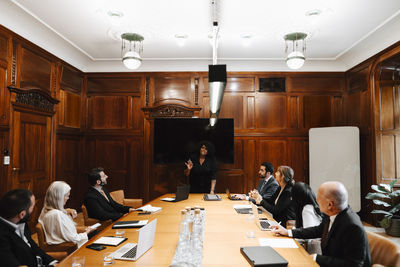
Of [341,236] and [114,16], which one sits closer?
[341,236]

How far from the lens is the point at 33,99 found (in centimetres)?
445

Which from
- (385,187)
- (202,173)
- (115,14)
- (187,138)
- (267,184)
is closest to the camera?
(115,14)

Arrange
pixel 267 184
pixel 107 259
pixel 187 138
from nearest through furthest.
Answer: pixel 107 259
pixel 267 184
pixel 187 138

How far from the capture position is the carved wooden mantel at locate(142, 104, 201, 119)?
19.7ft

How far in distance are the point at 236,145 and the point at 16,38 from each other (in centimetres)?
431

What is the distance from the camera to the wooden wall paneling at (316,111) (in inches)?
238

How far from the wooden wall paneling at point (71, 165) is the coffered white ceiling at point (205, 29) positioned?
1.61 metres

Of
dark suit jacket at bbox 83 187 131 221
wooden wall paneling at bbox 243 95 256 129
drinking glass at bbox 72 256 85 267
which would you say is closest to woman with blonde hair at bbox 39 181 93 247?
dark suit jacket at bbox 83 187 131 221

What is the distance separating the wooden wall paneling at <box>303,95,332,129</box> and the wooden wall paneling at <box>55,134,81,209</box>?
16.2 feet

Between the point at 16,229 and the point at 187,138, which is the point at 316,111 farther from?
the point at 16,229

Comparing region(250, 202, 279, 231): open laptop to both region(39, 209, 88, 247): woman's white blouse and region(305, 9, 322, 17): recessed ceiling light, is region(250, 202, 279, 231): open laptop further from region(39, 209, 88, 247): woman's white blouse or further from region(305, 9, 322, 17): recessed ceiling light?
region(305, 9, 322, 17): recessed ceiling light

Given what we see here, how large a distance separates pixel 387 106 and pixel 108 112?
552 centimetres

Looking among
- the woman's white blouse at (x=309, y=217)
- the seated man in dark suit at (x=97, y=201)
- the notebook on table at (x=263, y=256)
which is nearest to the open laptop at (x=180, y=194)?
the seated man in dark suit at (x=97, y=201)

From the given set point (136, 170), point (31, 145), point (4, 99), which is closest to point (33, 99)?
point (4, 99)
